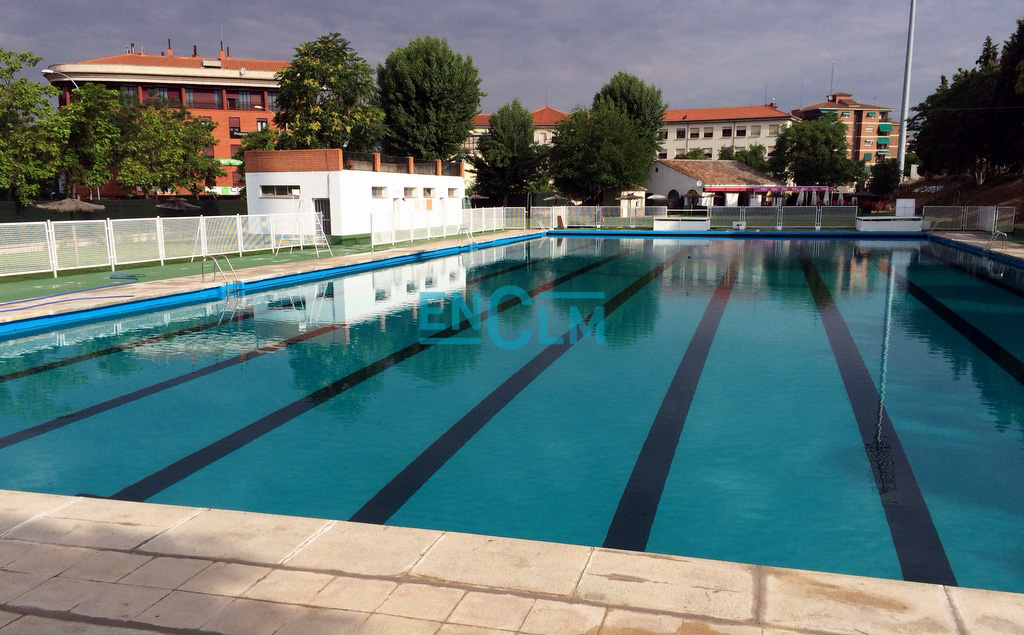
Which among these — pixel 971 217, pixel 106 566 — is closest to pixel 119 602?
pixel 106 566

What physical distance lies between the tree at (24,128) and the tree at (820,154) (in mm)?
55726

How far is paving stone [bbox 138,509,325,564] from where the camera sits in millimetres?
3930

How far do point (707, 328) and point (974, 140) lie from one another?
4290cm

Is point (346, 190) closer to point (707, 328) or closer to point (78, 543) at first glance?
point (707, 328)

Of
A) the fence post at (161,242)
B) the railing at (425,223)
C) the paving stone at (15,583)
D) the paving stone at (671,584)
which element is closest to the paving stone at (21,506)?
the paving stone at (15,583)

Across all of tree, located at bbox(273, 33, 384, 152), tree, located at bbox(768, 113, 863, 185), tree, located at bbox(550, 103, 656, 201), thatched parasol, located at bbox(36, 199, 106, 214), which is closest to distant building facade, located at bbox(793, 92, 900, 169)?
tree, located at bbox(768, 113, 863, 185)

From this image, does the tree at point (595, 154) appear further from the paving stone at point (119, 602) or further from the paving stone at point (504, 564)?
the paving stone at point (119, 602)

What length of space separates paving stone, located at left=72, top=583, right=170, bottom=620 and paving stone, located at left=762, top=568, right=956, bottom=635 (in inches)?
112

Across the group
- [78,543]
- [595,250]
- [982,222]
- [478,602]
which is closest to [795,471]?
[478,602]

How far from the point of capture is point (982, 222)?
33.2m

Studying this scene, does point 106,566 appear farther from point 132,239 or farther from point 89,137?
point 89,137

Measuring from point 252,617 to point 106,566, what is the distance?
1.06 metres

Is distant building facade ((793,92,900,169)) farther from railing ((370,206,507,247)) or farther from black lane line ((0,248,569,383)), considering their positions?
black lane line ((0,248,569,383))

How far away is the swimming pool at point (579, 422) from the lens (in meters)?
5.14
